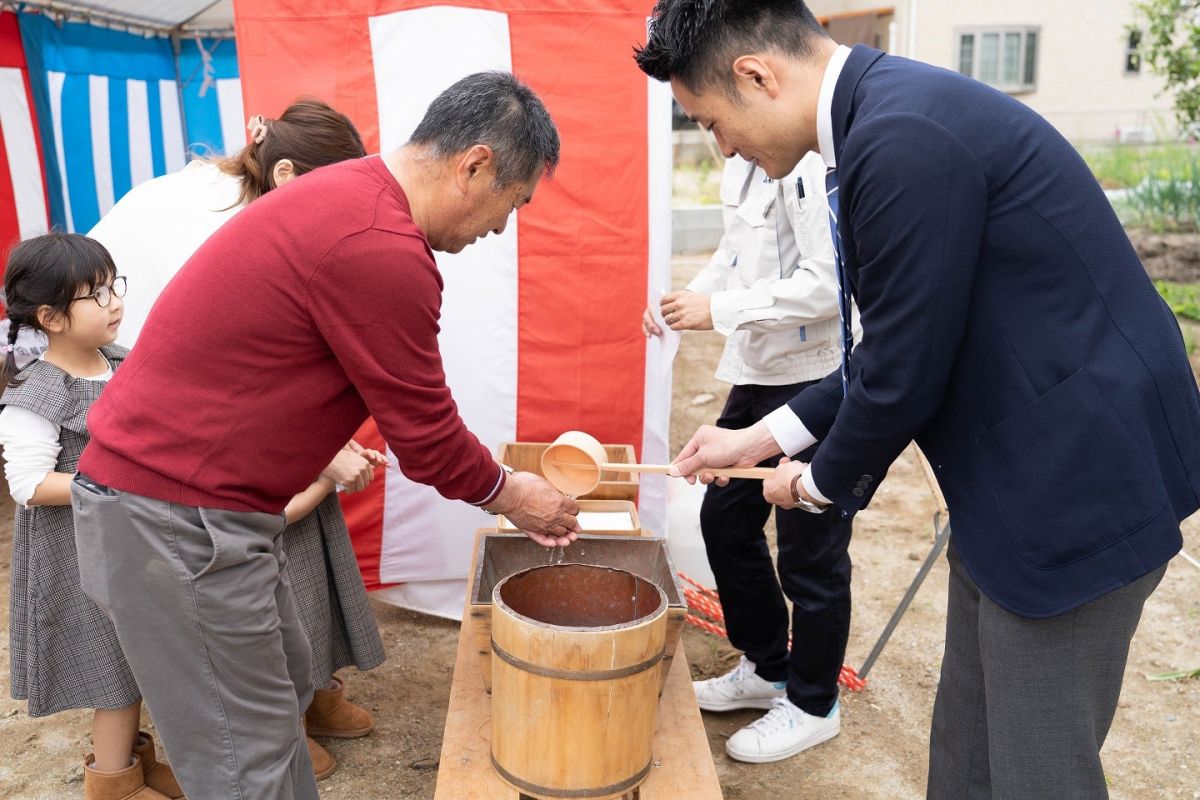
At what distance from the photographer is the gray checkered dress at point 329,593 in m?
2.55

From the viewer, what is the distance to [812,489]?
5.52 ft

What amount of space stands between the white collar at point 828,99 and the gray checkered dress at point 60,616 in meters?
1.78

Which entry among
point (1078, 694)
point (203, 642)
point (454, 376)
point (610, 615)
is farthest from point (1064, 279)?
point (454, 376)

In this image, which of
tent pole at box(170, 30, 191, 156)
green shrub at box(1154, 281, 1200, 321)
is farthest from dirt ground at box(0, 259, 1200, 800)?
green shrub at box(1154, 281, 1200, 321)

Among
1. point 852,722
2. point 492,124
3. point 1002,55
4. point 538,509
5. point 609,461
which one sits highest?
point 1002,55

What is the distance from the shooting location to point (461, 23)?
3.08 m

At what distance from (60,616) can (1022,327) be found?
2215mm

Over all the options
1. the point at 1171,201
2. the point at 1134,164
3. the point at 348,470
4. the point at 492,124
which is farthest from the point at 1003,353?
the point at 1134,164

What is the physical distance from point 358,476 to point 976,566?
5.17 ft

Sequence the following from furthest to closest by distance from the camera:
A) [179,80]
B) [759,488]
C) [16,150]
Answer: [179,80] < [16,150] < [759,488]

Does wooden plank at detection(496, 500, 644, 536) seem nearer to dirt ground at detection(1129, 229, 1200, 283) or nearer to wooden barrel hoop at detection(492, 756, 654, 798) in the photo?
wooden barrel hoop at detection(492, 756, 654, 798)

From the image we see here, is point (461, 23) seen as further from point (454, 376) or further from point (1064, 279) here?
point (1064, 279)

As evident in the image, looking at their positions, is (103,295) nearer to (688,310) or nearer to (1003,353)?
(688,310)

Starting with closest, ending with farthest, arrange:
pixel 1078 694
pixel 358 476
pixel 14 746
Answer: pixel 1078 694 → pixel 358 476 → pixel 14 746
